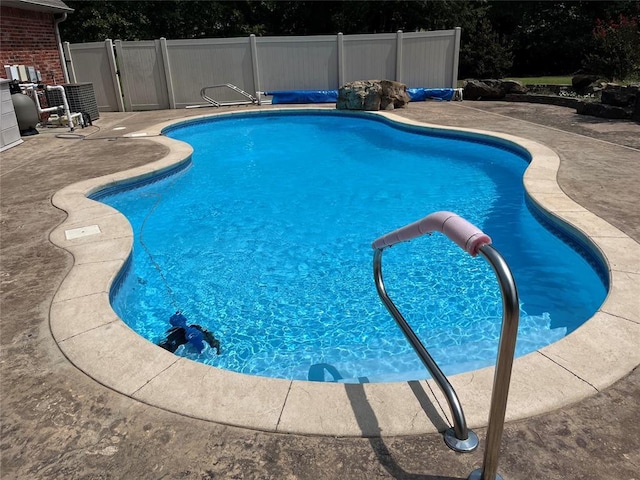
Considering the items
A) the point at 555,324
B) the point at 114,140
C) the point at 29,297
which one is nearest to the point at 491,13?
the point at 114,140

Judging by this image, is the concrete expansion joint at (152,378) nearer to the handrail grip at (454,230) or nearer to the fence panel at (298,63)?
the handrail grip at (454,230)

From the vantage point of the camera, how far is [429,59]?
16.0 m

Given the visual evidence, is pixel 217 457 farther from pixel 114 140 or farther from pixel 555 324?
pixel 114 140

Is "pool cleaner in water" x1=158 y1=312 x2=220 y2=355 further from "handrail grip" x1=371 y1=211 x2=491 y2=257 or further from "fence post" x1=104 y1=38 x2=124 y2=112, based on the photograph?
"fence post" x1=104 y1=38 x2=124 y2=112

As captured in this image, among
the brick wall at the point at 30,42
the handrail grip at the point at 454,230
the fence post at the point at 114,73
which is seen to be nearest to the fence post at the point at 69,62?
the brick wall at the point at 30,42

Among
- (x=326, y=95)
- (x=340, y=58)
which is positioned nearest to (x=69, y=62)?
(x=326, y=95)

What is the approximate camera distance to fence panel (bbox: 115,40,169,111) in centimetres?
1537

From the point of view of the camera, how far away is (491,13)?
84.7ft

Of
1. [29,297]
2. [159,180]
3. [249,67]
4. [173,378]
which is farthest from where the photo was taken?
[249,67]

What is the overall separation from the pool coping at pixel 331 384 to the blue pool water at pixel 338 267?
0.69 metres

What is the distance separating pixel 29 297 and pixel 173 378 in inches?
75.8

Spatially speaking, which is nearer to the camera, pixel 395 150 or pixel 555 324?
pixel 555 324

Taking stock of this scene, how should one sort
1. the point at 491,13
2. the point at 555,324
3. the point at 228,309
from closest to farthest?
the point at 555,324 → the point at 228,309 → the point at 491,13

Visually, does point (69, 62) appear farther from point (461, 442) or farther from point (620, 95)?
point (461, 442)
